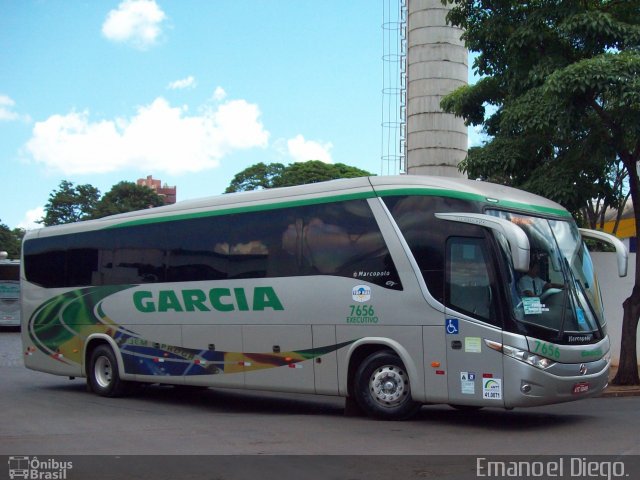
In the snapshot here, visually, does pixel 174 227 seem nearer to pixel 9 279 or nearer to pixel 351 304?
pixel 351 304

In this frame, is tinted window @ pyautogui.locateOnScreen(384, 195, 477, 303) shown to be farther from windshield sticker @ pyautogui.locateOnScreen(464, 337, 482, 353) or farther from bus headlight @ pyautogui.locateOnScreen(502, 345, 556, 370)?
bus headlight @ pyautogui.locateOnScreen(502, 345, 556, 370)

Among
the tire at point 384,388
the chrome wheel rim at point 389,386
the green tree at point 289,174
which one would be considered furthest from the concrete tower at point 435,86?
the green tree at point 289,174

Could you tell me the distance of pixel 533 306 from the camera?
1058cm

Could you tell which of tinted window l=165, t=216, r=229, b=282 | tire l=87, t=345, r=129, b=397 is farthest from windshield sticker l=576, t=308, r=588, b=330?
tire l=87, t=345, r=129, b=397

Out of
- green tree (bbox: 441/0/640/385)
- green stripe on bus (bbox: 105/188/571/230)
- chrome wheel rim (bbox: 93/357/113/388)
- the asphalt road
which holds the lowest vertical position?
the asphalt road

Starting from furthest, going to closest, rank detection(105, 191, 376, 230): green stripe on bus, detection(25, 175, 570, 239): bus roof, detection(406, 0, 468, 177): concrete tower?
detection(406, 0, 468, 177): concrete tower, detection(105, 191, 376, 230): green stripe on bus, detection(25, 175, 570, 239): bus roof

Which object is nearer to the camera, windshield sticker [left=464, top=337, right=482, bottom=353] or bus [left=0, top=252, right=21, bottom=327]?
windshield sticker [left=464, top=337, right=482, bottom=353]

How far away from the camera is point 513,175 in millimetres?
18016

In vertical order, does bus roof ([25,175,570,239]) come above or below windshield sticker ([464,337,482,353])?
above

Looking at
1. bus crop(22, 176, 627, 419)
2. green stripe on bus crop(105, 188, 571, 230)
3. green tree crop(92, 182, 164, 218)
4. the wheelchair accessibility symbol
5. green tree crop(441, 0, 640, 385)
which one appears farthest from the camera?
green tree crop(92, 182, 164, 218)

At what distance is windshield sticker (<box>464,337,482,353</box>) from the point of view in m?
10.6

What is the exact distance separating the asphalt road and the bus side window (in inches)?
61.9

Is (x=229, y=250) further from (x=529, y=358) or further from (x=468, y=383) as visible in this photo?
(x=529, y=358)
